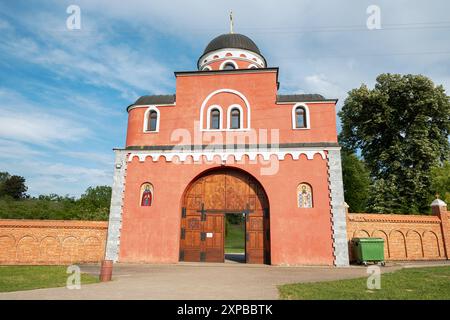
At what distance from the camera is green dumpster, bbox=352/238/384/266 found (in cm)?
1354

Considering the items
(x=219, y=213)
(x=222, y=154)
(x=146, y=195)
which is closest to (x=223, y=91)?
(x=222, y=154)

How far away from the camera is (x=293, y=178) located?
14.7 m

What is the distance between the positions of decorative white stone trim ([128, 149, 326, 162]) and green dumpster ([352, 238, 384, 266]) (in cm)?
432

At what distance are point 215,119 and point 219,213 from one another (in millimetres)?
5017

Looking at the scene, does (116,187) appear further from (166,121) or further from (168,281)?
(168,281)

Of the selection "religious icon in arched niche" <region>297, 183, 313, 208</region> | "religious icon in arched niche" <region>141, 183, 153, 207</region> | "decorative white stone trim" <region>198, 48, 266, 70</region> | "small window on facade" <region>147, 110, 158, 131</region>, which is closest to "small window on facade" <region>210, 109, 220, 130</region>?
"small window on facade" <region>147, 110, 158, 131</region>

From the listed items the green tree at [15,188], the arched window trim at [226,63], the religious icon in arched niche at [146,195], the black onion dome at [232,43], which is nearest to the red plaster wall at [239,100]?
the religious icon in arched niche at [146,195]

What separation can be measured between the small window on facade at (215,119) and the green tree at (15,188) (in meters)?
→ 48.2

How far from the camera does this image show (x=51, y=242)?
47.4 ft

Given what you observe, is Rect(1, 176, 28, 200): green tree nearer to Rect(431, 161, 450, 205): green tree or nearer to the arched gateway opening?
the arched gateway opening

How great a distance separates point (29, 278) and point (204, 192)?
27.0 feet

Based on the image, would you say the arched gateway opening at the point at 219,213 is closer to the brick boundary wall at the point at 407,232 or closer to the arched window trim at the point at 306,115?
the arched window trim at the point at 306,115

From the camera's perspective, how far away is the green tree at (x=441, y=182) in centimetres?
1953

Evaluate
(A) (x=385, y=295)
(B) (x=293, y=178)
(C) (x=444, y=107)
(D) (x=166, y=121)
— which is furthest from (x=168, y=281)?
(C) (x=444, y=107)
